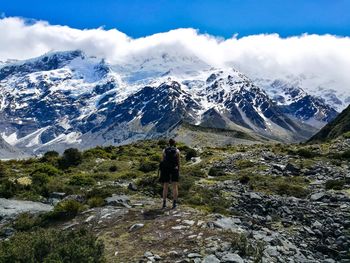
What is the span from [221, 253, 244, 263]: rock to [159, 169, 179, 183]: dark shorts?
7.61 metres

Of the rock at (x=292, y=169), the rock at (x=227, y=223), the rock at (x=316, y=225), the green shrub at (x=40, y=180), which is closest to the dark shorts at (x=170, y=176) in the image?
the rock at (x=227, y=223)

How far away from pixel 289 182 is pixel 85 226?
1720 cm

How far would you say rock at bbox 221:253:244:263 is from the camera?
1669 cm

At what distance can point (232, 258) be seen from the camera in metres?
16.8

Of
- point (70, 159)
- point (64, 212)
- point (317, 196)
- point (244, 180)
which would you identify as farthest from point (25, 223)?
point (70, 159)

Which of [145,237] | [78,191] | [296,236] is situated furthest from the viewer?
[78,191]

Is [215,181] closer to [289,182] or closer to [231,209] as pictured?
[289,182]

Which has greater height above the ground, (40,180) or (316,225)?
(316,225)

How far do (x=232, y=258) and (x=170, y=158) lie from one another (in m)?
8.20

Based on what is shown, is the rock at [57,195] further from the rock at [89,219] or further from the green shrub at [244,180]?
the green shrub at [244,180]

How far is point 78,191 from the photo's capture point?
3195 centimetres

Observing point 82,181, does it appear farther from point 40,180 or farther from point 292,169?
point 292,169

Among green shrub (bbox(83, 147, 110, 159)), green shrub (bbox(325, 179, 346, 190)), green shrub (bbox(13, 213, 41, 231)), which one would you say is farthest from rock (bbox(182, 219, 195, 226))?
green shrub (bbox(83, 147, 110, 159))

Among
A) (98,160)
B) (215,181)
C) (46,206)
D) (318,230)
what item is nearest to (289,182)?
(215,181)
